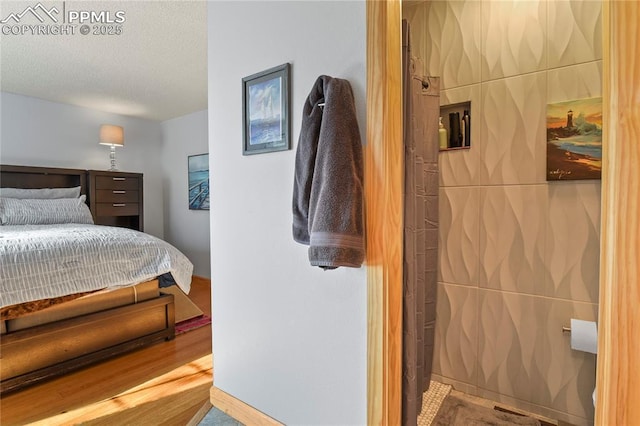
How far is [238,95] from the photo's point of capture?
62.1 inches

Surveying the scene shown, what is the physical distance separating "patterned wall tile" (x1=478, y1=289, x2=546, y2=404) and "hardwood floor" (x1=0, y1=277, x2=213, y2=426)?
1.60 meters

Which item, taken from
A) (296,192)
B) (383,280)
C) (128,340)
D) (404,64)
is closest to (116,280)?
(128,340)

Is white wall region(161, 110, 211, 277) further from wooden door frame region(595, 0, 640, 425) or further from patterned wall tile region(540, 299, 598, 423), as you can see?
wooden door frame region(595, 0, 640, 425)

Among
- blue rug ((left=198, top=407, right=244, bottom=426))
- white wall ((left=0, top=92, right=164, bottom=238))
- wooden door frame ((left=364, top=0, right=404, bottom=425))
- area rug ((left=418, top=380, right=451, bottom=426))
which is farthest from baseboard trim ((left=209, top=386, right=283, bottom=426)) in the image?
white wall ((left=0, top=92, right=164, bottom=238))

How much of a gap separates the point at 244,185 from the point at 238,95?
1.45 ft

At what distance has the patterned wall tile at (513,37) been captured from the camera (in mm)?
1617

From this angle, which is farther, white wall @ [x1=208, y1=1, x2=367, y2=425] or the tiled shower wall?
the tiled shower wall

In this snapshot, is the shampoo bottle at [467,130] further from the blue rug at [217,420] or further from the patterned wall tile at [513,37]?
the blue rug at [217,420]

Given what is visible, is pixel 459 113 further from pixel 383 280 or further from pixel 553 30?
pixel 383 280

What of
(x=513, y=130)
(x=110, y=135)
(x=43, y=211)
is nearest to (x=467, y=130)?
(x=513, y=130)

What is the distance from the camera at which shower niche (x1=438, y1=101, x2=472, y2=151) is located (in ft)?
6.10

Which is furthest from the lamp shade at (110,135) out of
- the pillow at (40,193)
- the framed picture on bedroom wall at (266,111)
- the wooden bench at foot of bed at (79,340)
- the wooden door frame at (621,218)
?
the wooden door frame at (621,218)

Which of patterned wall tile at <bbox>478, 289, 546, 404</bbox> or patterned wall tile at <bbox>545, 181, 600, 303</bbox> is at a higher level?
patterned wall tile at <bbox>545, 181, 600, 303</bbox>

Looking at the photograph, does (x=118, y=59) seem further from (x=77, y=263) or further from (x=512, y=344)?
(x=512, y=344)
